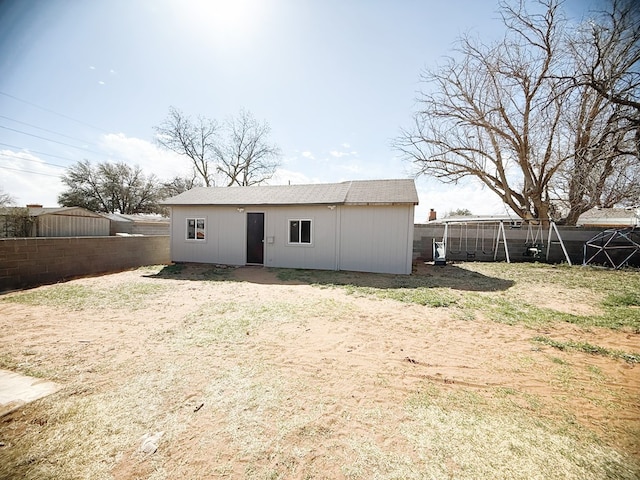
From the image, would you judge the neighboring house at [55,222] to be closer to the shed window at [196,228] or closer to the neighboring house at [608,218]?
the shed window at [196,228]

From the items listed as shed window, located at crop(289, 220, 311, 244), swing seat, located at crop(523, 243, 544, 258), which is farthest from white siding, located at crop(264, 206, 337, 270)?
swing seat, located at crop(523, 243, 544, 258)

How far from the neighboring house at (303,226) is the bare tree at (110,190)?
19.4m

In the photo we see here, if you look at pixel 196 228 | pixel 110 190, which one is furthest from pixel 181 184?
pixel 196 228

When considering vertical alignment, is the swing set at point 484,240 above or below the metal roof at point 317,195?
below

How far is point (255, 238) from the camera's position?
11734 millimetres

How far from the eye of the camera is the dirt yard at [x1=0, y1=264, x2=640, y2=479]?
1.96 metres

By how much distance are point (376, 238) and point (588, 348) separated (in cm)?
660

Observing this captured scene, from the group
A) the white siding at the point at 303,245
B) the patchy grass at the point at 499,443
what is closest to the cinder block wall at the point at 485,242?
the white siding at the point at 303,245

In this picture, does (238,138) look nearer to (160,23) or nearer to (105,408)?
(160,23)

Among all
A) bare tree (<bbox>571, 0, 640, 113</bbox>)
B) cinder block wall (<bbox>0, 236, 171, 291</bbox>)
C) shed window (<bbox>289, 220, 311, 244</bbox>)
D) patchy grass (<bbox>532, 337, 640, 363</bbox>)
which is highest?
bare tree (<bbox>571, 0, 640, 113</bbox>)

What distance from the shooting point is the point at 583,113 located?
5.03m

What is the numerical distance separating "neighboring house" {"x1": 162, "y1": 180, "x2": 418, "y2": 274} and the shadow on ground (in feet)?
2.13

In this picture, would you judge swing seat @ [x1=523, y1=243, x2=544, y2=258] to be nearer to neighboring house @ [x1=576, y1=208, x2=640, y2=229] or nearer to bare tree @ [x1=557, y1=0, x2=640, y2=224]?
bare tree @ [x1=557, y1=0, x2=640, y2=224]

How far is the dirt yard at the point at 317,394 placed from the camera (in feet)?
6.44
